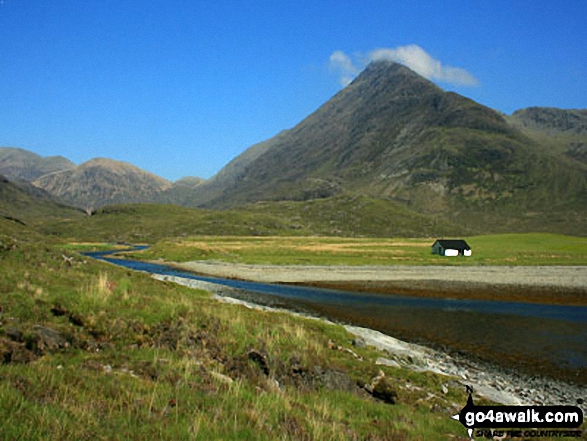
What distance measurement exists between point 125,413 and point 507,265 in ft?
302

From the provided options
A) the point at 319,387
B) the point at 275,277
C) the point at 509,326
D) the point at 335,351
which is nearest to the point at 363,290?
the point at 275,277

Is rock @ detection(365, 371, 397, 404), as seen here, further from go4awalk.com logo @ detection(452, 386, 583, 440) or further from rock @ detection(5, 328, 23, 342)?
rock @ detection(5, 328, 23, 342)

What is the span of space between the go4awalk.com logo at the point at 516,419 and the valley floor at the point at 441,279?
47.0 meters

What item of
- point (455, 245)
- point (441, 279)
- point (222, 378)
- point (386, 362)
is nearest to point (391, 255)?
point (455, 245)

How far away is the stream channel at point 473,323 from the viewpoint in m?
28.3

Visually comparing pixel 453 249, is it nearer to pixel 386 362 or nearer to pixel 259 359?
pixel 386 362

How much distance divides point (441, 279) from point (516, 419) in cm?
6279

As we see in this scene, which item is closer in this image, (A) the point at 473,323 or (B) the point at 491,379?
(B) the point at 491,379

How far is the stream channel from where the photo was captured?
28.3 meters

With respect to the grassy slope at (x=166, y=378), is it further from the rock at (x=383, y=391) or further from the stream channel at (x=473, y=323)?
the stream channel at (x=473, y=323)

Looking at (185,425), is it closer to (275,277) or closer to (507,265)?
(275,277)

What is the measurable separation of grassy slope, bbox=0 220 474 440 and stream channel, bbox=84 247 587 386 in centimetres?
1560

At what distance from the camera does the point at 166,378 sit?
1002cm

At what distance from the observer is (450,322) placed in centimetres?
3953
